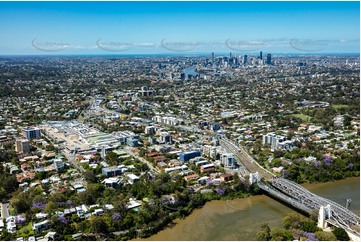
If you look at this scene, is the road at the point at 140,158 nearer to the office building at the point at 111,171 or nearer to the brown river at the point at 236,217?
the office building at the point at 111,171

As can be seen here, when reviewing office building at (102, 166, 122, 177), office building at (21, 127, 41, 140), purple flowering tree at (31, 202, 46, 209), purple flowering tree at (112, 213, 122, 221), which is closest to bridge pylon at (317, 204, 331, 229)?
purple flowering tree at (112, 213, 122, 221)

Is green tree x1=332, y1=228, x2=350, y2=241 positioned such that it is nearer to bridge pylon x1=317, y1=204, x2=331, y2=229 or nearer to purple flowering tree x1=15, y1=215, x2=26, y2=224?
bridge pylon x1=317, y1=204, x2=331, y2=229

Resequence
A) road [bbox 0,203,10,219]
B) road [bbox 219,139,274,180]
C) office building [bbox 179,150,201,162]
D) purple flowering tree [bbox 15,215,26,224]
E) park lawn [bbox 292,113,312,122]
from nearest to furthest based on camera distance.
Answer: purple flowering tree [bbox 15,215,26,224] < road [bbox 0,203,10,219] < road [bbox 219,139,274,180] < office building [bbox 179,150,201,162] < park lawn [bbox 292,113,312,122]

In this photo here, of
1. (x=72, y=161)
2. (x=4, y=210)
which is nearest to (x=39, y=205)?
(x=4, y=210)

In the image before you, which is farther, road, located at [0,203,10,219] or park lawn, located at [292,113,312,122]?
park lawn, located at [292,113,312,122]

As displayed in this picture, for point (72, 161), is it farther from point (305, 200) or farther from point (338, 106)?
point (338, 106)

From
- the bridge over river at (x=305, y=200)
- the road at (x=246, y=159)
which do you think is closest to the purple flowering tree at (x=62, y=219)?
the bridge over river at (x=305, y=200)
